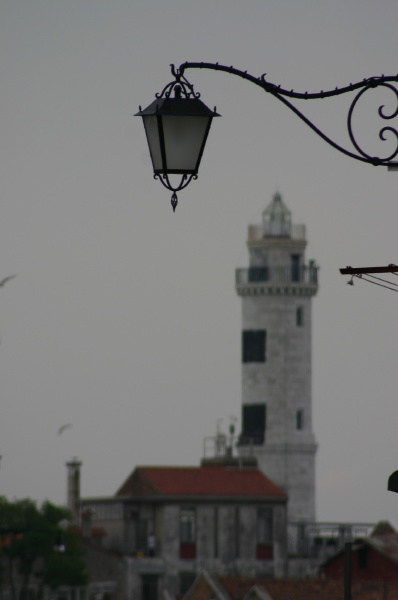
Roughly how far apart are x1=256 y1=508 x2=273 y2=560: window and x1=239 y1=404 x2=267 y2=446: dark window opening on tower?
494 inches

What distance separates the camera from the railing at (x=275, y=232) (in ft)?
302

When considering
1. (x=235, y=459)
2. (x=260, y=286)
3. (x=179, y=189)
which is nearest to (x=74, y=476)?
(x=235, y=459)

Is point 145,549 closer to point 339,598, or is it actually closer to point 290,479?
→ point 290,479

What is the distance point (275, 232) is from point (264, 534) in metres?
22.1

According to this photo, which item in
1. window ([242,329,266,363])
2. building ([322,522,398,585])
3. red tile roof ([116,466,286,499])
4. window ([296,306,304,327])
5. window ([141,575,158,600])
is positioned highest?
window ([296,306,304,327])

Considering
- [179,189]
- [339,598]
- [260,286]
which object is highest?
[260,286]

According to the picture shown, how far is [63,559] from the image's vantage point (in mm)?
65562

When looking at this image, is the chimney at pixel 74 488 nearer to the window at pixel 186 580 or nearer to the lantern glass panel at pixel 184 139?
the window at pixel 186 580

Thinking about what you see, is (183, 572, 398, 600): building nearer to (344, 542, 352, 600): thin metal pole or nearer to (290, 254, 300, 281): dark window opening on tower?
(344, 542, 352, 600): thin metal pole

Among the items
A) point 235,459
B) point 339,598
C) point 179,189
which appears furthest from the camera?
point 235,459

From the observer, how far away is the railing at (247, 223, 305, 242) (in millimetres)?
92188

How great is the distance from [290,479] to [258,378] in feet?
17.6

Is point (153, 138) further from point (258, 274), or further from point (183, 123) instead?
point (258, 274)

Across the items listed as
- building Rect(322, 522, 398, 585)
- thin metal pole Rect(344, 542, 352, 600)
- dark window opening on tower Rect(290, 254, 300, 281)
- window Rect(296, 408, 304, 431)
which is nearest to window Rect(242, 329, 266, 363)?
window Rect(296, 408, 304, 431)
